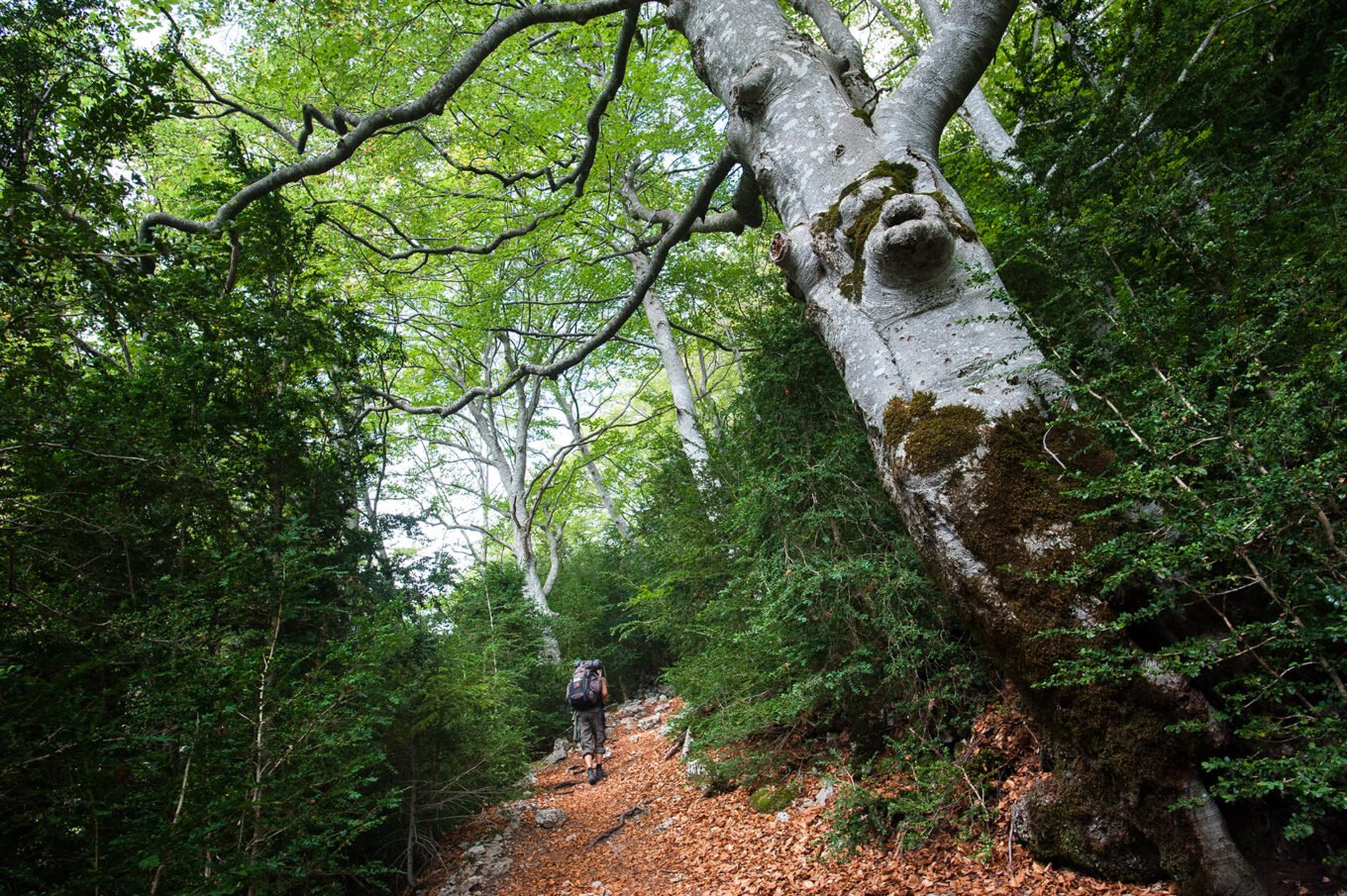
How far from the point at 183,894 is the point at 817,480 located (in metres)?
3.70

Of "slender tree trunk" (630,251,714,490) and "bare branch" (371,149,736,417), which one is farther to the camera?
"slender tree trunk" (630,251,714,490)

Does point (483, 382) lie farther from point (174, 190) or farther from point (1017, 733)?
point (1017, 733)

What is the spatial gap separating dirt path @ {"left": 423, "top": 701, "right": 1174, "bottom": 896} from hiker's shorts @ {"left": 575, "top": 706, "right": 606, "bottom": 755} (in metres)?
0.41

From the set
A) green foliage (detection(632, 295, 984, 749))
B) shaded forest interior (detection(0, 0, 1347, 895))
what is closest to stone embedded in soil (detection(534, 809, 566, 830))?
shaded forest interior (detection(0, 0, 1347, 895))

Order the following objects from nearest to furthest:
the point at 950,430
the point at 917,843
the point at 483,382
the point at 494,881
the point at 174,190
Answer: the point at 950,430 < the point at 917,843 < the point at 494,881 < the point at 174,190 < the point at 483,382

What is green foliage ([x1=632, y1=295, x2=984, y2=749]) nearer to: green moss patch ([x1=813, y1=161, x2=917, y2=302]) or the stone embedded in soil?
green moss patch ([x1=813, y1=161, x2=917, y2=302])

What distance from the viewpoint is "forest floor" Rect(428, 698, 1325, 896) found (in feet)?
7.61

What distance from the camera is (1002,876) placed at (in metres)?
2.16

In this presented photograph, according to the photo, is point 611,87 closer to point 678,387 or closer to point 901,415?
point 901,415

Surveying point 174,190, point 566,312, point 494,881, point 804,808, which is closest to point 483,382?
point 566,312

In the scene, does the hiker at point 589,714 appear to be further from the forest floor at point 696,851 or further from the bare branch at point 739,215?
the bare branch at point 739,215

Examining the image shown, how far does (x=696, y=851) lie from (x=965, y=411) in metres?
3.90

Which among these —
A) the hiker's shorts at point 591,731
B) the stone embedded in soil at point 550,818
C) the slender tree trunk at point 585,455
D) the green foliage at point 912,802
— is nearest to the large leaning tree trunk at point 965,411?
the green foliage at point 912,802

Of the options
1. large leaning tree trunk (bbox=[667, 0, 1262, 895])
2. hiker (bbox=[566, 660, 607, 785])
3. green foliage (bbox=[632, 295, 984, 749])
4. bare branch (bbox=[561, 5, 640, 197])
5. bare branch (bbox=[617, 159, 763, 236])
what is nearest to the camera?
large leaning tree trunk (bbox=[667, 0, 1262, 895])
